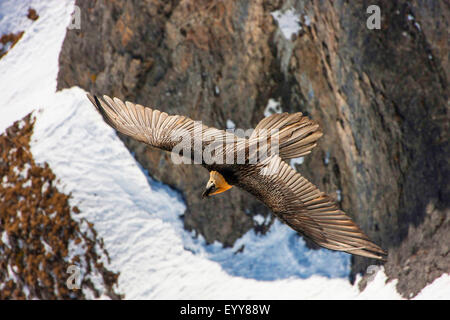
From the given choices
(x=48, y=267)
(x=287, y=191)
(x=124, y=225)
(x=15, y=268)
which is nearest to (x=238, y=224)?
(x=124, y=225)

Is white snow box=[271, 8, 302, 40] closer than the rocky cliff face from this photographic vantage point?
No

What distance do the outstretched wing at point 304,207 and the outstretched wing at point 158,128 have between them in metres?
0.64

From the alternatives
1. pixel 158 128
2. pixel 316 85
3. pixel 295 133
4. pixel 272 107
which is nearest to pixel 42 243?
pixel 272 107

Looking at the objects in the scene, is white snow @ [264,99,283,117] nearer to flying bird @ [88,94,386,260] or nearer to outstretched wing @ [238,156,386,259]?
flying bird @ [88,94,386,260]

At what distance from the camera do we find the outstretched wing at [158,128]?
663 centimetres

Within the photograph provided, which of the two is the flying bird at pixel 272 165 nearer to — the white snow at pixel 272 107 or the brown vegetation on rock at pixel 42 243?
the white snow at pixel 272 107

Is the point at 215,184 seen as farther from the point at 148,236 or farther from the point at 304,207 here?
the point at 148,236

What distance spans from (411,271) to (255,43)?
573 cm

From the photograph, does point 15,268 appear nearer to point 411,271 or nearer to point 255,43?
point 255,43

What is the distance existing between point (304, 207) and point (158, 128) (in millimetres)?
2268

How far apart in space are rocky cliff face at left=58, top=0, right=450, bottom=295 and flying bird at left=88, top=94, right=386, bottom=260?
107 inches

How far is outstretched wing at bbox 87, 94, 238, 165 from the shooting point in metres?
6.63

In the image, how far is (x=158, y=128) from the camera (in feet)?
23.0

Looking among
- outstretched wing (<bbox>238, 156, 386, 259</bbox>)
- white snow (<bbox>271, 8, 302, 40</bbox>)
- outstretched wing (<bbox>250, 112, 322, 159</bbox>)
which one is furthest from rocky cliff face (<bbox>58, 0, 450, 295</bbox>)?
outstretched wing (<bbox>238, 156, 386, 259</bbox>)
